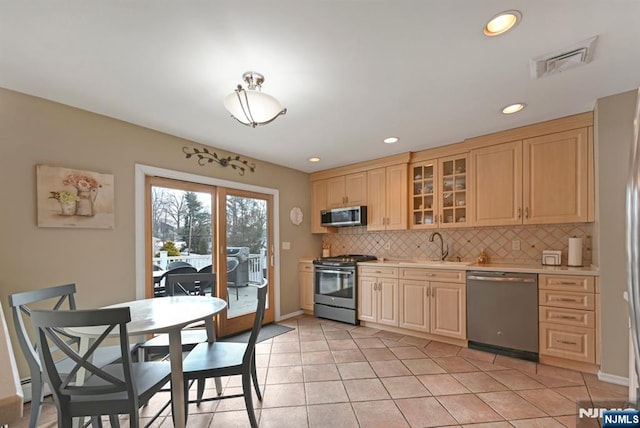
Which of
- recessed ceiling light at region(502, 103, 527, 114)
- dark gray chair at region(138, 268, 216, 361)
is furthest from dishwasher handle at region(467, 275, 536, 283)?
dark gray chair at region(138, 268, 216, 361)

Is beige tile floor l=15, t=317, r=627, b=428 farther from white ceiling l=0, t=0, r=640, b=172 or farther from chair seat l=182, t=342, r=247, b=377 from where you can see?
white ceiling l=0, t=0, r=640, b=172

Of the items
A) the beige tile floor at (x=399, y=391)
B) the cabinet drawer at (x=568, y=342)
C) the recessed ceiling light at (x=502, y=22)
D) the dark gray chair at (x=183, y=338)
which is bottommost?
the beige tile floor at (x=399, y=391)

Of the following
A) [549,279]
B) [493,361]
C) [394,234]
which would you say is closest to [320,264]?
[394,234]

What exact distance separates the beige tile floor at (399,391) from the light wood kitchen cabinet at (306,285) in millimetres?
1305

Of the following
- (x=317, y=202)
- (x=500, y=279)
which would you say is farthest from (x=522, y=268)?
(x=317, y=202)

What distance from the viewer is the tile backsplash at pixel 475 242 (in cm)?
309

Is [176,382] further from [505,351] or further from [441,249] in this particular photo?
[441,249]

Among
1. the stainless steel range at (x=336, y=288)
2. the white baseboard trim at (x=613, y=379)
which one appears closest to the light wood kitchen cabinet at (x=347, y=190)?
the stainless steel range at (x=336, y=288)

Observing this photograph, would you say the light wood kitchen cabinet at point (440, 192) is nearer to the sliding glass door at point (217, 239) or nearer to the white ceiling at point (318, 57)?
the white ceiling at point (318, 57)

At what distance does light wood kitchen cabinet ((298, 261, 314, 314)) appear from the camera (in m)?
4.57

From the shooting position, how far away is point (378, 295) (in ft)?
12.6

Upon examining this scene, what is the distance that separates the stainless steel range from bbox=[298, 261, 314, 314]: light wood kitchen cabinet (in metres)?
0.14

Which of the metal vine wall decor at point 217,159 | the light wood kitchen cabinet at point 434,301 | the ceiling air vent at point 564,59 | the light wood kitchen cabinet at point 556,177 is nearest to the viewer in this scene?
the ceiling air vent at point 564,59

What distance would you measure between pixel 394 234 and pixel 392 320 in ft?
4.21
